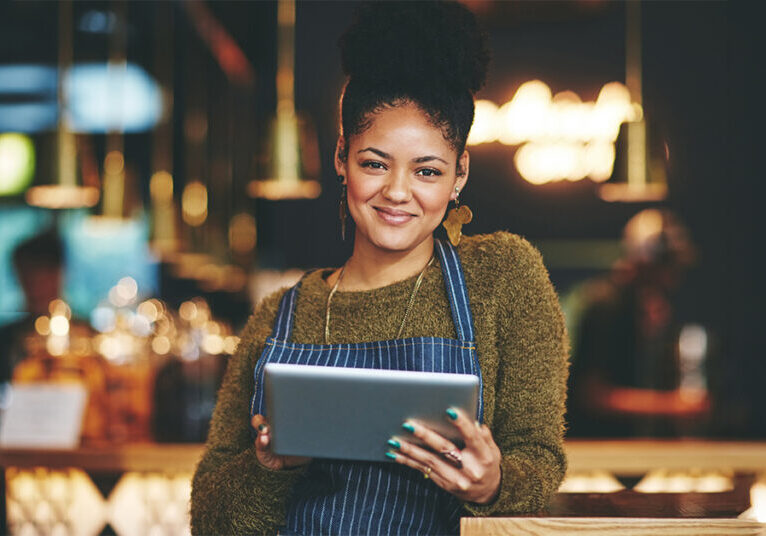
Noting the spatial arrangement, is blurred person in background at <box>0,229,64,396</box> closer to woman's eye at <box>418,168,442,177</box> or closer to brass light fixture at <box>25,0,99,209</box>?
brass light fixture at <box>25,0,99,209</box>

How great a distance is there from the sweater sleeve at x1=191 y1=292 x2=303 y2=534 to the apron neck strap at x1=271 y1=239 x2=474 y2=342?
0.05 meters

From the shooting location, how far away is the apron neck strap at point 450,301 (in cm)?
150

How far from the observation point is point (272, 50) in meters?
7.17

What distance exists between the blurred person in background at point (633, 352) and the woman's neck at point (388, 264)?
148 inches

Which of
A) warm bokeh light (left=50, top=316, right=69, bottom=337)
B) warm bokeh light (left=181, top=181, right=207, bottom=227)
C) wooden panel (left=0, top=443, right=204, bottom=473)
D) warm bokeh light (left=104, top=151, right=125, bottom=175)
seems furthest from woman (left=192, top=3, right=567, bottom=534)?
warm bokeh light (left=181, top=181, right=207, bottom=227)

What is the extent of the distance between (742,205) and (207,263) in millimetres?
3774

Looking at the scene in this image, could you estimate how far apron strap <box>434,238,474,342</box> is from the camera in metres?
1.50

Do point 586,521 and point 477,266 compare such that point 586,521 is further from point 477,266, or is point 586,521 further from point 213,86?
point 213,86

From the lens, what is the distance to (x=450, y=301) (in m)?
1.53

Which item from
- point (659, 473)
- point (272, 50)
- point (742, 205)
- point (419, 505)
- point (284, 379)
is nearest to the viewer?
point (284, 379)

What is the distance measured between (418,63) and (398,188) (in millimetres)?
223

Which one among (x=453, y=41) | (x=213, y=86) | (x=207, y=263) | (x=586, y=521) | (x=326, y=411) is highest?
(x=213, y=86)

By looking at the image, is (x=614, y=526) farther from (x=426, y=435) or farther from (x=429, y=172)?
(x=429, y=172)

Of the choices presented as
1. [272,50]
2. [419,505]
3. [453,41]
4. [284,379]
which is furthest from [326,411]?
[272,50]
